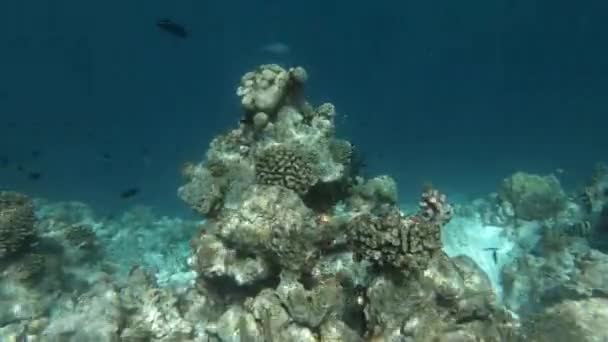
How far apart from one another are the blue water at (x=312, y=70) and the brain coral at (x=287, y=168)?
66442mm

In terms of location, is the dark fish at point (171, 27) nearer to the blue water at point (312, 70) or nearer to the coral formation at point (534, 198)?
the coral formation at point (534, 198)

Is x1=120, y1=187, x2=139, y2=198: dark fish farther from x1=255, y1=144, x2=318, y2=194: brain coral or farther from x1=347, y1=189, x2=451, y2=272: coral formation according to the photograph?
x1=347, y1=189, x2=451, y2=272: coral formation

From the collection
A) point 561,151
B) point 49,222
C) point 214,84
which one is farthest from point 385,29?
point 49,222

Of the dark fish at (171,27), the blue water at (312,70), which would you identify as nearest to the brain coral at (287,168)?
the dark fish at (171,27)

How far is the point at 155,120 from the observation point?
12131cm

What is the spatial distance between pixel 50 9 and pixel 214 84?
3683 cm

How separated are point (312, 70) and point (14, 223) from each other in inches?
3920

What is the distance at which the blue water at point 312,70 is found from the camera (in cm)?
9038

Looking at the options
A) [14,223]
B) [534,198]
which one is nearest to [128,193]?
[14,223]

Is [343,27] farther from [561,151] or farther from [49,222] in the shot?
Result: [49,222]

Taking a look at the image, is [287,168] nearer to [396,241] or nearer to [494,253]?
[396,241]

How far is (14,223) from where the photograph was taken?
38.0ft

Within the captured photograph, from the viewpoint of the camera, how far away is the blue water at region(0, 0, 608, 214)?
9038 centimetres

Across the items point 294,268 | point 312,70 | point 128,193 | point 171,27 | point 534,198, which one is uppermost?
point 312,70
